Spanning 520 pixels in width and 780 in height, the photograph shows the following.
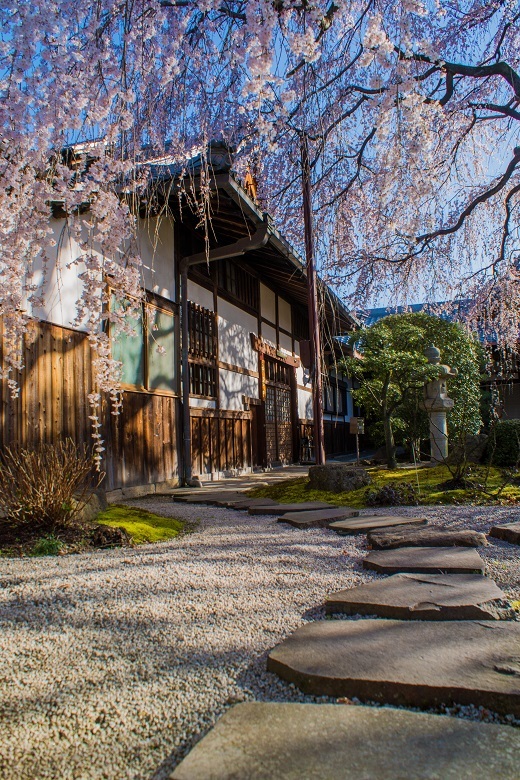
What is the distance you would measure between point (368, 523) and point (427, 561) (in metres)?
1.25

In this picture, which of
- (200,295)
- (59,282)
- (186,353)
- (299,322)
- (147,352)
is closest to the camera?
(59,282)

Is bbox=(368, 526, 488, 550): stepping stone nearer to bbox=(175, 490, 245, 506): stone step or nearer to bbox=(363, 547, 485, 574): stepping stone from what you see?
bbox=(363, 547, 485, 574): stepping stone

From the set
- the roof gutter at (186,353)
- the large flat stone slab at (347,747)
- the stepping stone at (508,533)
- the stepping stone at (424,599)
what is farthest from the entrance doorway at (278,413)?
the large flat stone slab at (347,747)

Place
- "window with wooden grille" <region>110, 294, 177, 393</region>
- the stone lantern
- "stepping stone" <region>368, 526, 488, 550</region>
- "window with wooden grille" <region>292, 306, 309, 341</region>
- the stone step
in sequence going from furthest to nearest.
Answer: "window with wooden grille" <region>292, 306, 309, 341</region>
the stone lantern
"window with wooden grille" <region>110, 294, 177, 393</region>
the stone step
"stepping stone" <region>368, 526, 488, 550</region>

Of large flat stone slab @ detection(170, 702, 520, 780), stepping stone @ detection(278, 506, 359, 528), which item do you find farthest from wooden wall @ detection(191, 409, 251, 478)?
large flat stone slab @ detection(170, 702, 520, 780)

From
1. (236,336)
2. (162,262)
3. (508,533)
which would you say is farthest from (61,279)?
(236,336)

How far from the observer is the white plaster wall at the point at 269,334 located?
11934mm

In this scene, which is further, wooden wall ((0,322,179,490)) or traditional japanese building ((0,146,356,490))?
traditional japanese building ((0,146,356,490))

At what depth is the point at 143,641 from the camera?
69.2 inches

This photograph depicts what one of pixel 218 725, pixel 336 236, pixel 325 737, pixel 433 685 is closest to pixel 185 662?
pixel 218 725

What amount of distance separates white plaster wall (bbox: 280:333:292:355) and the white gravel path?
10.1 m

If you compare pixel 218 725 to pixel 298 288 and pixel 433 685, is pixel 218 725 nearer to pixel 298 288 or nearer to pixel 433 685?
pixel 433 685

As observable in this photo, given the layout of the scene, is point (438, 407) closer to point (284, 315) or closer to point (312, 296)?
point (312, 296)

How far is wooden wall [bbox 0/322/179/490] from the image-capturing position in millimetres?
5051
